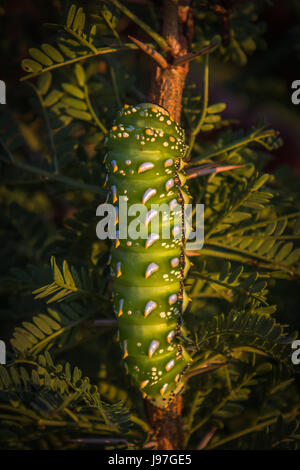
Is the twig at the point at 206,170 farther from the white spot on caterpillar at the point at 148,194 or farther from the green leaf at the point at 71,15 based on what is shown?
the green leaf at the point at 71,15

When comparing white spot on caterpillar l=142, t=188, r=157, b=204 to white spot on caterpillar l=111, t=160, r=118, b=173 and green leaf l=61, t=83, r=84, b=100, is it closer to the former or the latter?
white spot on caterpillar l=111, t=160, r=118, b=173

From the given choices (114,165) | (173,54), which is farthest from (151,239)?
(173,54)

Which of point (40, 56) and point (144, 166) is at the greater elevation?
point (40, 56)

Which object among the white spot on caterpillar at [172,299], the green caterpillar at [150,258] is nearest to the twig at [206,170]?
the green caterpillar at [150,258]

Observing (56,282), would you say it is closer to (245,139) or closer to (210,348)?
(210,348)

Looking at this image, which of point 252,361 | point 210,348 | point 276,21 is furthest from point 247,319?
point 276,21

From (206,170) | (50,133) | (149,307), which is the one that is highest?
(50,133)

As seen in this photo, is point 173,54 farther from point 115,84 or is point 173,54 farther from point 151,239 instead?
point 151,239
